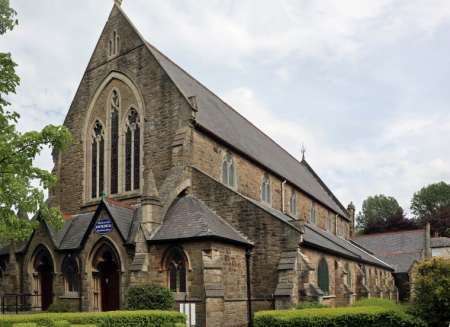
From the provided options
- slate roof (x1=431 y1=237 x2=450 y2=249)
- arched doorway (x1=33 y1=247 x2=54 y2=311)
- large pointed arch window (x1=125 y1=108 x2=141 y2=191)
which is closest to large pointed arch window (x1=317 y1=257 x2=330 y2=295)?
large pointed arch window (x1=125 y1=108 x2=141 y2=191)

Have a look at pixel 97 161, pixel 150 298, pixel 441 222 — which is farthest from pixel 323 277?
pixel 441 222

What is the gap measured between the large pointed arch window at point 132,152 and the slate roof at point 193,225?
389cm

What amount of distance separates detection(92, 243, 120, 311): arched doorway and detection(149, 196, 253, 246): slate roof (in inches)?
121

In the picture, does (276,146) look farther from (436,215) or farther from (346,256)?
(436,215)

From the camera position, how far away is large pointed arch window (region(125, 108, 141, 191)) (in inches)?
1024

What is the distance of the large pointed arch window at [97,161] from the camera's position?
90.6 feet

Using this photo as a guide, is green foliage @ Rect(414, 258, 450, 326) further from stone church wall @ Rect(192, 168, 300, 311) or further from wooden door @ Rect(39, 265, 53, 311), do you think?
wooden door @ Rect(39, 265, 53, 311)

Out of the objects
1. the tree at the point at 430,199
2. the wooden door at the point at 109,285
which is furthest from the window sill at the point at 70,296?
the tree at the point at 430,199

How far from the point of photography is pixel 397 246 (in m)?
60.5

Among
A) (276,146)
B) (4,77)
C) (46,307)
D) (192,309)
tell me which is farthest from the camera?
(276,146)

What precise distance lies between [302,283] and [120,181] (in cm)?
1091

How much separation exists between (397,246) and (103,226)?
47.1m

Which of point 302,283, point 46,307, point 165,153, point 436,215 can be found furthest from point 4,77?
point 436,215

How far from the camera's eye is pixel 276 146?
45.0 metres
